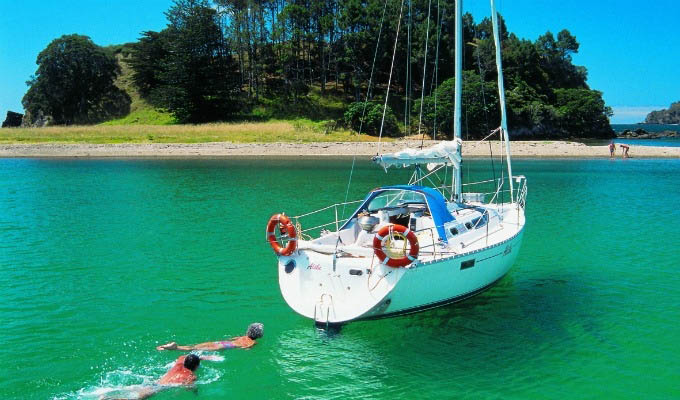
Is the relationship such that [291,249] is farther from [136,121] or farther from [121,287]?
[136,121]

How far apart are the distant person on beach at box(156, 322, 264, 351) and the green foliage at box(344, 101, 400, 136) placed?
5936cm

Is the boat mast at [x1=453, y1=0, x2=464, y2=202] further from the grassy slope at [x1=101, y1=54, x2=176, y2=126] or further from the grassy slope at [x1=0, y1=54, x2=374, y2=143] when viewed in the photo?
the grassy slope at [x1=101, y1=54, x2=176, y2=126]

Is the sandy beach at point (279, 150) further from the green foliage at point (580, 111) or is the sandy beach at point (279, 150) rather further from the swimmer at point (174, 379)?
the swimmer at point (174, 379)

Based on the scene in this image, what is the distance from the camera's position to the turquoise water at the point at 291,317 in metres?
11.4

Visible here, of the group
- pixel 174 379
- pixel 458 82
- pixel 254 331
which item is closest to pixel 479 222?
pixel 458 82

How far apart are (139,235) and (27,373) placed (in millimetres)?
13118

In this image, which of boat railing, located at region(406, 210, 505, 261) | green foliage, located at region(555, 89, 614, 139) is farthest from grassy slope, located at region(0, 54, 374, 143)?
boat railing, located at region(406, 210, 505, 261)

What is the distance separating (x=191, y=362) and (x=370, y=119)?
61874mm

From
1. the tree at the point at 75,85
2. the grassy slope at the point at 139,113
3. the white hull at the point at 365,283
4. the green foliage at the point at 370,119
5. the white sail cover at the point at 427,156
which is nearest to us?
the white hull at the point at 365,283

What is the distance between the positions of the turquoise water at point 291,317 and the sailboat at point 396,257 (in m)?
0.90

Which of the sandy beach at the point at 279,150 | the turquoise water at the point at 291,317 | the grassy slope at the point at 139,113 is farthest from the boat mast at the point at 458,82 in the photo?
the grassy slope at the point at 139,113

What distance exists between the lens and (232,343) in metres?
12.8

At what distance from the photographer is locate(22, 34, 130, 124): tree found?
301 ft

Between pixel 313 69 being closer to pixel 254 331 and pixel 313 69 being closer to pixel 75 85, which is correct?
pixel 75 85
